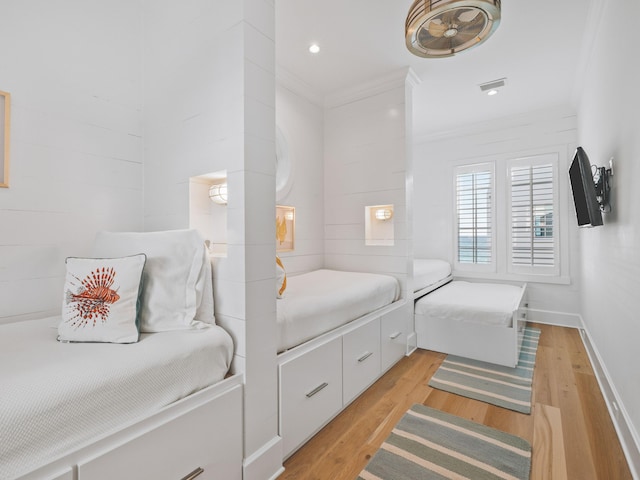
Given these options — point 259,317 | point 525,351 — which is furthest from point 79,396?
point 525,351

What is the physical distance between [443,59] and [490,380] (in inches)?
108

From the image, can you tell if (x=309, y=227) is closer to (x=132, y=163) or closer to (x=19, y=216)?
(x=132, y=163)

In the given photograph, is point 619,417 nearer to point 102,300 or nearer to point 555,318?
point 555,318

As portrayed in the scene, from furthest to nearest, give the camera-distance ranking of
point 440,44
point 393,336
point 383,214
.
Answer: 1. point 383,214
2. point 393,336
3. point 440,44

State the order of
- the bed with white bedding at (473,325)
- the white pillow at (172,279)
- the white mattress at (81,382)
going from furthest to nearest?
the bed with white bedding at (473,325)
the white pillow at (172,279)
the white mattress at (81,382)

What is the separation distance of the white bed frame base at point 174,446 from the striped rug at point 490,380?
66.1 inches

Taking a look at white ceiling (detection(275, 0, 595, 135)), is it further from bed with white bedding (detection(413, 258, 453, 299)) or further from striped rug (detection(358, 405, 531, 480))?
striped rug (detection(358, 405, 531, 480))

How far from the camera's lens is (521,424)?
1.89 m

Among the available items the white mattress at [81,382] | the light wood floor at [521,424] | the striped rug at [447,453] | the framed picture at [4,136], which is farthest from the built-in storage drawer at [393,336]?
the framed picture at [4,136]

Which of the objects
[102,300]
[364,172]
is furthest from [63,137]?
[364,172]

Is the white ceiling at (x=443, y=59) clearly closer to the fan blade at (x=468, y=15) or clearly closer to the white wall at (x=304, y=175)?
the white wall at (x=304, y=175)

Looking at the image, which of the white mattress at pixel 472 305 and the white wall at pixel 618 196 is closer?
the white wall at pixel 618 196

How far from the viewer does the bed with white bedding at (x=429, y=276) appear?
332cm

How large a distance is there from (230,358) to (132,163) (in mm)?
1375
